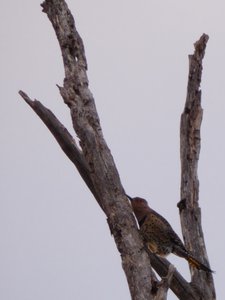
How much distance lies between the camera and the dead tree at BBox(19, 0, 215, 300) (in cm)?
426

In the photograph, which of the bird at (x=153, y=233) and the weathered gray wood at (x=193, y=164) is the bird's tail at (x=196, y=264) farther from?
the bird at (x=153, y=233)

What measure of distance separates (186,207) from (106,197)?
4.92 feet

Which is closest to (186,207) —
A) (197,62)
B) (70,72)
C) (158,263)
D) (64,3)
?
(158,263)

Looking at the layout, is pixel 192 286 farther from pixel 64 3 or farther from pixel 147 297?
pixel 64 3

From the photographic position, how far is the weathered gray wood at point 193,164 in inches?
225

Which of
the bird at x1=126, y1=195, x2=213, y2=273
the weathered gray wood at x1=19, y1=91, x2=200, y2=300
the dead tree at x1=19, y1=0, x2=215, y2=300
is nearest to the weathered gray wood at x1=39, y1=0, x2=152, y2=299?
the dead tree at x1=19, y1=0, x2=215, y2=300

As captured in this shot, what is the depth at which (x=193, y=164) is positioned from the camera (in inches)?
230

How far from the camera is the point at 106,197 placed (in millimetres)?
4473

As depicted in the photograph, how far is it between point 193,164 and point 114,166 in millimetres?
1512

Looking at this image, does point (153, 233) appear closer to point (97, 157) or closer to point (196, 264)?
point (196, 264)

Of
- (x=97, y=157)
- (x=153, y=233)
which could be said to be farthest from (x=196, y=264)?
(x=97, y=157)

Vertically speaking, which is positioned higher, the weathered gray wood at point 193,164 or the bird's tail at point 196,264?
the weathered gray wood at point 193,164

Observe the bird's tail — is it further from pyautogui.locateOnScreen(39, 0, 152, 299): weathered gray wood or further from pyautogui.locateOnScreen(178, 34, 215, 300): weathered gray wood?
pyautogui.locateOnScreen(39, 0, 152, 299): weathered gray wood

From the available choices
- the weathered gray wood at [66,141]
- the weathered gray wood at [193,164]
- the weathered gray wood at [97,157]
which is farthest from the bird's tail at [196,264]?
the weathered gray wood at [97,157]
